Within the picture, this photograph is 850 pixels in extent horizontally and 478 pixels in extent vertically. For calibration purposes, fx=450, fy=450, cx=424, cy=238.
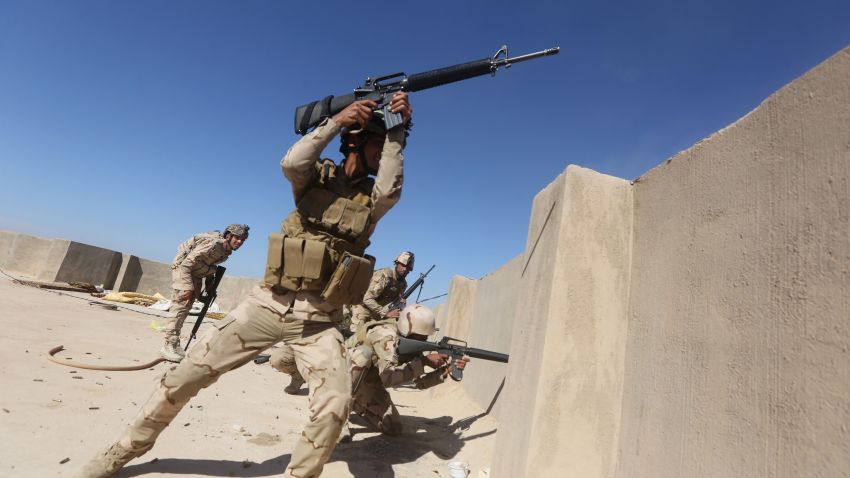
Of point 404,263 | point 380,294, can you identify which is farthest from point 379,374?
point 404,263

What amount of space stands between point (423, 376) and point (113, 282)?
38.6 feet

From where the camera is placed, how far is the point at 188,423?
295 centimetres

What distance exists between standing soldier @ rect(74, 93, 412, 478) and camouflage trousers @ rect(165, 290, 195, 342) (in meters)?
3.36

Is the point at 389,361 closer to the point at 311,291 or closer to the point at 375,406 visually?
the point at 375,406

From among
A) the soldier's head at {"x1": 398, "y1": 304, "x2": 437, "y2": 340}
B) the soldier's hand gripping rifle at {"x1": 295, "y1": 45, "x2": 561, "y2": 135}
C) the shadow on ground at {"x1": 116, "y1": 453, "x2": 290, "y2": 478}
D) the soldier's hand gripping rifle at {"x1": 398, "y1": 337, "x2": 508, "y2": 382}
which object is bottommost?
the shadow on ground at {"x1": 116, "y1": 453, "x2": 290, "y2": 478}

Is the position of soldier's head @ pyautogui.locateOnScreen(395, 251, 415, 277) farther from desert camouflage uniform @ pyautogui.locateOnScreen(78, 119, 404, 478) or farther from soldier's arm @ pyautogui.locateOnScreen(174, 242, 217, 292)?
desert camouflage uniform @ pyautogui.locateOnScreen(78, 119, 404, 478)

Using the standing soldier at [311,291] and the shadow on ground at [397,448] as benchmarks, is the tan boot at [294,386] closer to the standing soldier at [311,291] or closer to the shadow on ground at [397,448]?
the shadow on ground at [397,448]

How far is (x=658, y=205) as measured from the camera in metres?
1.72

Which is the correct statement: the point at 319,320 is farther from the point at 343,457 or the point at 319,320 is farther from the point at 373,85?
the point at 373,85

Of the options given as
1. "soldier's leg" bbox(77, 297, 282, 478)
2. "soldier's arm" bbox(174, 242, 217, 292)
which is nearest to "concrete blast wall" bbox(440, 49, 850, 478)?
"soldier's leg" bbox(77, 297, 282, 478)

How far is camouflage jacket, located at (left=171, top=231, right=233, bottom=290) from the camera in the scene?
5.63 metres

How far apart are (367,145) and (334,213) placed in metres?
0.48

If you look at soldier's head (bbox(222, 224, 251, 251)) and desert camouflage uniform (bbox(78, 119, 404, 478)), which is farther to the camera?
soldier's head (bbox(222, 224, 251, 251))

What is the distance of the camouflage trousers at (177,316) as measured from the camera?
5109 mm
